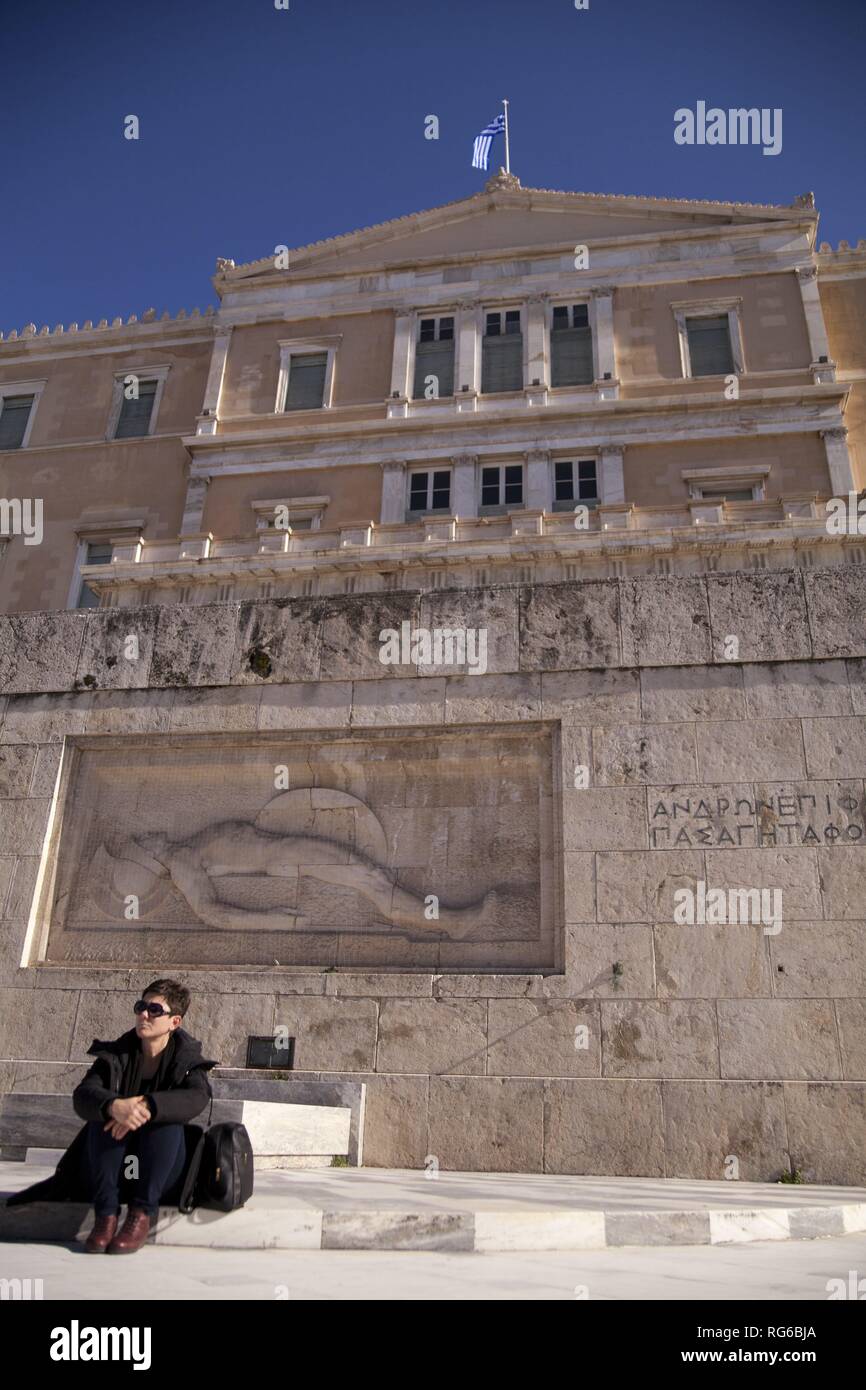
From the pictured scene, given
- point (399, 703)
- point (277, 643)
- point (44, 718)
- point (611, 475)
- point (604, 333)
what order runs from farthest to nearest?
1. point (604, 333)
2. point (611, 475)
3. point (44, 718)
4. point (277, 643)
5. point (399, 703)

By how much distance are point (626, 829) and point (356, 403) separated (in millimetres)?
23428

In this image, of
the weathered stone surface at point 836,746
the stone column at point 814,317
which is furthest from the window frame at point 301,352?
A: the weathered stone surface at point 836,746

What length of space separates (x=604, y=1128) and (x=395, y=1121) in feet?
4.99

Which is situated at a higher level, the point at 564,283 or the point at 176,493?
the point at 564,283

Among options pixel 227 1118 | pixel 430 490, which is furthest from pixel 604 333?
pixel 227 1118

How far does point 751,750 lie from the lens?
857 cm

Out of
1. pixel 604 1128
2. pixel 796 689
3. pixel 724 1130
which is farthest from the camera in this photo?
pixel 796 689

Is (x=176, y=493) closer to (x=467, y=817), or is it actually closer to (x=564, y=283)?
(x=564, y=283)

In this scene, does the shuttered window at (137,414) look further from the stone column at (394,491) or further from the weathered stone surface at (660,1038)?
the weathered stone surface at (660,1038)

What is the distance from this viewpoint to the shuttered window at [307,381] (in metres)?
30.2

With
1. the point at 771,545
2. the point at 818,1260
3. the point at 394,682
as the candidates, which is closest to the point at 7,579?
the point at 771,545

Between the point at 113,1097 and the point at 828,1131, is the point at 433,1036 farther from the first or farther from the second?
the point at 113,1097

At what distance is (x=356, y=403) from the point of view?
2964cm

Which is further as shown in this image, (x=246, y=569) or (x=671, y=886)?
(x=246, y=569)
